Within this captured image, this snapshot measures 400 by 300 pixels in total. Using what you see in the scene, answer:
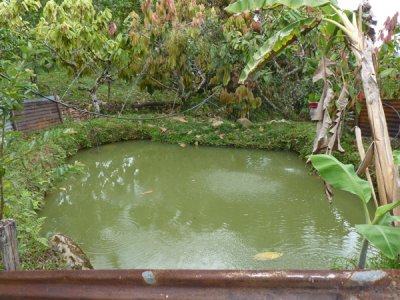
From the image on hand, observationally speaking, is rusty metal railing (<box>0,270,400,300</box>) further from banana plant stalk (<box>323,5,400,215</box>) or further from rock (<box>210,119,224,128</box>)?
rock (<box>210,119,224,128</box>)

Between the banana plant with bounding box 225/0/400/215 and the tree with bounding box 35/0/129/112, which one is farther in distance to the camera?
the tree with bounding box 35/0/129/112

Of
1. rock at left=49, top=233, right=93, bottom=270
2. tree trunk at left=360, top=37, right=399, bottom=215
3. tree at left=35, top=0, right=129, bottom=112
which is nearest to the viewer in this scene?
tree trunk at left=360, top=37, right=399, bottom=215

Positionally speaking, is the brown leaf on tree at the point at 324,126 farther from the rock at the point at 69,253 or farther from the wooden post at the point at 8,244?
the wooden post at the point at 8,244

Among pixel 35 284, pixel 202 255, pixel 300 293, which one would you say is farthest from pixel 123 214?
pixel 300 293

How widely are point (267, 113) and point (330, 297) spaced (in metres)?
7.51

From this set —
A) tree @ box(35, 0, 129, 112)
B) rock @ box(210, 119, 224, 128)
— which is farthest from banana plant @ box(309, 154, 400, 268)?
tree @ box(35, 0, 129, 112)

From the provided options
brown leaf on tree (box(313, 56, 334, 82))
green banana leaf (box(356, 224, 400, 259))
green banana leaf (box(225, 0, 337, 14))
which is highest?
green banana leaf (box(225, 0, 337, 14))

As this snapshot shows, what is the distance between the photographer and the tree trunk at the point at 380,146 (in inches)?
78.9

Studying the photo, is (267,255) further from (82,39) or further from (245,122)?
(82,39)

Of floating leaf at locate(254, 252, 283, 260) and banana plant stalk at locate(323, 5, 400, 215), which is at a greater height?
banana plant stalk at locate(323, 5, 400, 215)

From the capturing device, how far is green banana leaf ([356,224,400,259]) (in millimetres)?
1492

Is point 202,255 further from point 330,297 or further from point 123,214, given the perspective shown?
point 330,297

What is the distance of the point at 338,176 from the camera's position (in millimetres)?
1787

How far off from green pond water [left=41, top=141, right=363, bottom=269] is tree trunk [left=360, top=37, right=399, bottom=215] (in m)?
0.96
